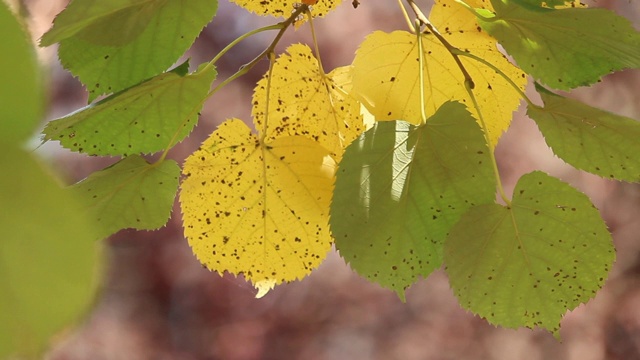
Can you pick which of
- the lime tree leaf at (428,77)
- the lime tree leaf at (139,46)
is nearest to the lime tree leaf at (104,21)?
the lime tree leaf at (139,46)

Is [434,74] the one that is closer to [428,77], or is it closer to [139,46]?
[428,77]

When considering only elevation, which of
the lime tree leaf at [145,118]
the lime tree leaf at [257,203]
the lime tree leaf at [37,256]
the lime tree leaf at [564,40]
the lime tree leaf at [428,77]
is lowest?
the lime tree leaf at [257,203]

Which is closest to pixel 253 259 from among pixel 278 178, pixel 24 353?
pixel 278 178

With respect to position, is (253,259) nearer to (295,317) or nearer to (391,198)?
(391,198)

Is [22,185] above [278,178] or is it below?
above

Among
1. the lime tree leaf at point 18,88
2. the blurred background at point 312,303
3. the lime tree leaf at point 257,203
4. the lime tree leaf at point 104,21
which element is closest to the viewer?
the lime tree leaf at point 18,88

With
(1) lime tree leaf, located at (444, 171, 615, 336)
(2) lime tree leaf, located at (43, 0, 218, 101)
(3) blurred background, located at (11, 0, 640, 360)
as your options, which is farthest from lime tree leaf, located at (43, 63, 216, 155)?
(3) blurred background, located at (11, 0, 640, 360)

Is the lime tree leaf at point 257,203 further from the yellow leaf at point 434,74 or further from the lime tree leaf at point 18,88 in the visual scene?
the lime tree leaf at point 18,88
